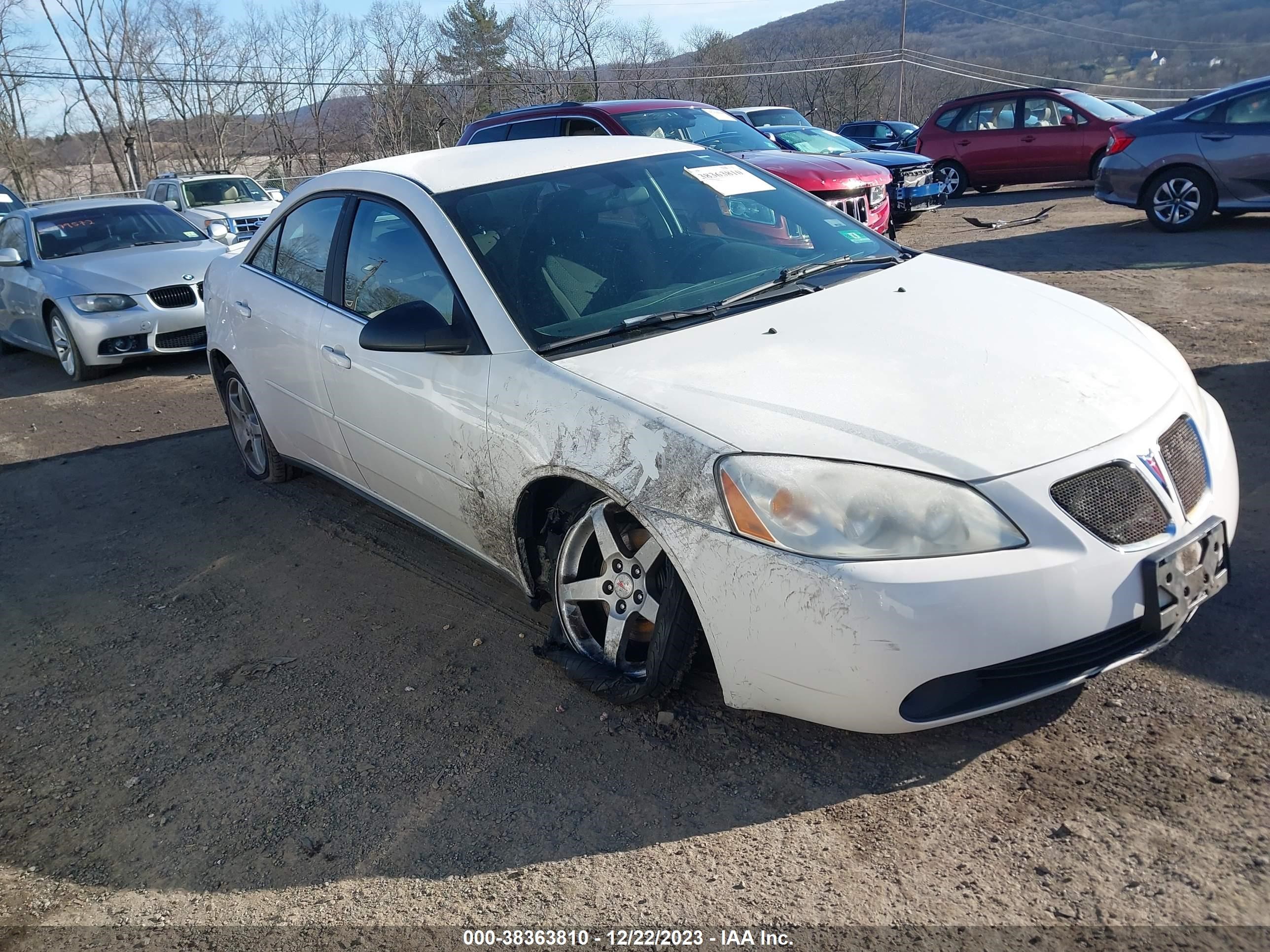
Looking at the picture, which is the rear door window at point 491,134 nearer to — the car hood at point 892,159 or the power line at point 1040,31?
the car hood at point 892,159

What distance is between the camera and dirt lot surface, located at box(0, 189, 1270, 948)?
2408 millimetres

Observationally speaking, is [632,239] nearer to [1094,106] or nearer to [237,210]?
[1094,106]

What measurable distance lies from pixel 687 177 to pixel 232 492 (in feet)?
10.6

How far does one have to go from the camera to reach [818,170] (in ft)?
33.4

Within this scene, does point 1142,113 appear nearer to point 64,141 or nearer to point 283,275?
point 283,275

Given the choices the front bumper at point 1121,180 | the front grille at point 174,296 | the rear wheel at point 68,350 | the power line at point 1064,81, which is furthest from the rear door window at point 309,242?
the power line at point 1064,81

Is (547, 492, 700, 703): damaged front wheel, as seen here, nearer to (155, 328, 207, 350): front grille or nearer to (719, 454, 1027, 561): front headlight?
(719, 454, 1027, 561): front headlight

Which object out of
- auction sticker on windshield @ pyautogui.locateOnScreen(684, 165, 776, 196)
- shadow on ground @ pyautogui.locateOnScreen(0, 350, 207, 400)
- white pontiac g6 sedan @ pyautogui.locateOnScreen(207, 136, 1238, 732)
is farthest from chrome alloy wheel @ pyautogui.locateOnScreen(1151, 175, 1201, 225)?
shadow on ground @ pyautogui.locateOnScreen(0, 350, 207, 400)

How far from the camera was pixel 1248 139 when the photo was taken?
993cm

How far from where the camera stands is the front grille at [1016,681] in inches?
98.7

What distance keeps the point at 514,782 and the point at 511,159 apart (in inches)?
97.0

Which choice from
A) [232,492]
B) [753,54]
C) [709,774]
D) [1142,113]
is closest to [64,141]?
[753,54]

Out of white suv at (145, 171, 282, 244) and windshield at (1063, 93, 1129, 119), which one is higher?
white suv at (145, 171, 282, 244)

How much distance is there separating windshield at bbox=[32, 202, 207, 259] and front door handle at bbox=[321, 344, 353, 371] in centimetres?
686
